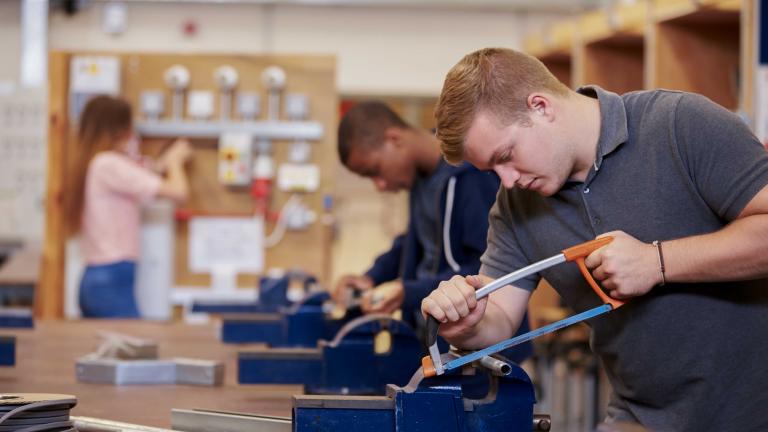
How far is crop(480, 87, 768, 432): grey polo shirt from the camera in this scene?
5.85 feet

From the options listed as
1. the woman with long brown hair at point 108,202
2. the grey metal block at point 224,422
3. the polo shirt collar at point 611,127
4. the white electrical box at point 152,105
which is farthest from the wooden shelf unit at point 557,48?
the grey metal block at point 224,422

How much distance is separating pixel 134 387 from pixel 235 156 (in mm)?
3621

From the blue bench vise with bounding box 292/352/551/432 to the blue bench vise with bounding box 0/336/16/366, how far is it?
133 centimetres

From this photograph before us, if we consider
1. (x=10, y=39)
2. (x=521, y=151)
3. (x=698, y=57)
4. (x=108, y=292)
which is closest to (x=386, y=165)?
(x=521, y=151)

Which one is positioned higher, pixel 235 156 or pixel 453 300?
pixel 235 156

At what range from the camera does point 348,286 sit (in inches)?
131

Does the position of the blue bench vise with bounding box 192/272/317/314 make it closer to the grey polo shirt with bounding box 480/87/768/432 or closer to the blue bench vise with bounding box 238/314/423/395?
the blue bench vise with bounding box 238/314/423/395

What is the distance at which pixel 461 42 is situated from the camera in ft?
28.3

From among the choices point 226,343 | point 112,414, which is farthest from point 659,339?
point 226,343

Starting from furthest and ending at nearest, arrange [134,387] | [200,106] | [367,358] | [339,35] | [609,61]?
[339,35]
[200,106]
[609,61]
[134,387]
[367,358]

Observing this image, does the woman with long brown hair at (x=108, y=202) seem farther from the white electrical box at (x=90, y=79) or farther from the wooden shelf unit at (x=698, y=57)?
the wooden shelf unit at (x=698, y=57)

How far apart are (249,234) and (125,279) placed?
3.23 ft

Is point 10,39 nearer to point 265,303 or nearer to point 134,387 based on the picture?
point 265,303

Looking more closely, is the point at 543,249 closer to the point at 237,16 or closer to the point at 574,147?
the point at 574,147
